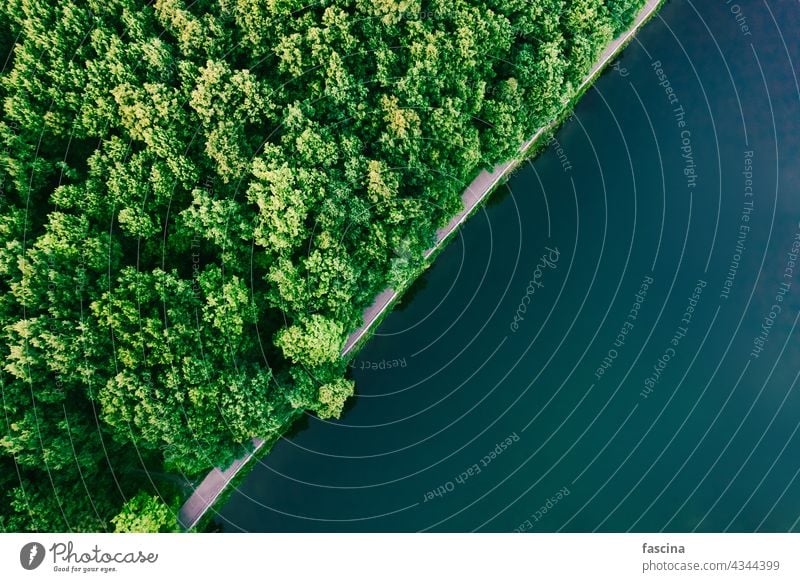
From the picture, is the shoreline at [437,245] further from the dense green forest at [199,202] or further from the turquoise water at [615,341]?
the dense green forest at [199,202]

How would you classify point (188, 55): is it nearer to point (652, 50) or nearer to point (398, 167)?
point (398, 167)

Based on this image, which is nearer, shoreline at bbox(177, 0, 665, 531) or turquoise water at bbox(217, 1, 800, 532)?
shoreline at bbox(177, 0, 665, 531)

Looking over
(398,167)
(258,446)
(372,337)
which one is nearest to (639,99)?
(398,167)
